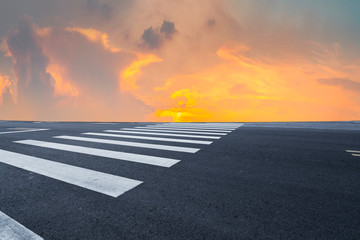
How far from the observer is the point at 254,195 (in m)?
2.55

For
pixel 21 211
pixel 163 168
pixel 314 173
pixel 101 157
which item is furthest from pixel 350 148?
pixel 21 211

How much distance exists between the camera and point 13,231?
1.86 meters

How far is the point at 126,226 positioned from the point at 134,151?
10.7ft

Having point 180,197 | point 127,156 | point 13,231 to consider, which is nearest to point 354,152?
point 180,197

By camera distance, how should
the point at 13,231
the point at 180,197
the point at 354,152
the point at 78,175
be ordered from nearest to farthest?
the point at 13,231 → the point at 180,197 → the point at 78,175 → the point at 354,152

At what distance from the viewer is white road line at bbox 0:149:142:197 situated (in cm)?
282

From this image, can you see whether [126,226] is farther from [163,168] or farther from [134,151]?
[134,151]

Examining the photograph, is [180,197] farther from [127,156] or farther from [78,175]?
[127,156]

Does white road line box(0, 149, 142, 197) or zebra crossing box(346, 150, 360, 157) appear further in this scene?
zebra crossing box(346, 150, 360, 157)

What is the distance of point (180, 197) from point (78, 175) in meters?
2.13

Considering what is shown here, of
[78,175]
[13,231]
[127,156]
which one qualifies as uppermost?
[127,156]

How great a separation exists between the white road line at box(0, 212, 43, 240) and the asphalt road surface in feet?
0.03

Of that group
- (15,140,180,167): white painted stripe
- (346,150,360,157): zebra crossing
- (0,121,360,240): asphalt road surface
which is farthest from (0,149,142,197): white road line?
(346,150,360,157): zebra crossing

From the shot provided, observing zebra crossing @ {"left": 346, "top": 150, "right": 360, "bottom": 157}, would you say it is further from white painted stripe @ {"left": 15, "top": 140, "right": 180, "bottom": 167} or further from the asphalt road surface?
white painted stripe @ {"left": 15, "top": 140, "right": 180, "bottom": 167}
